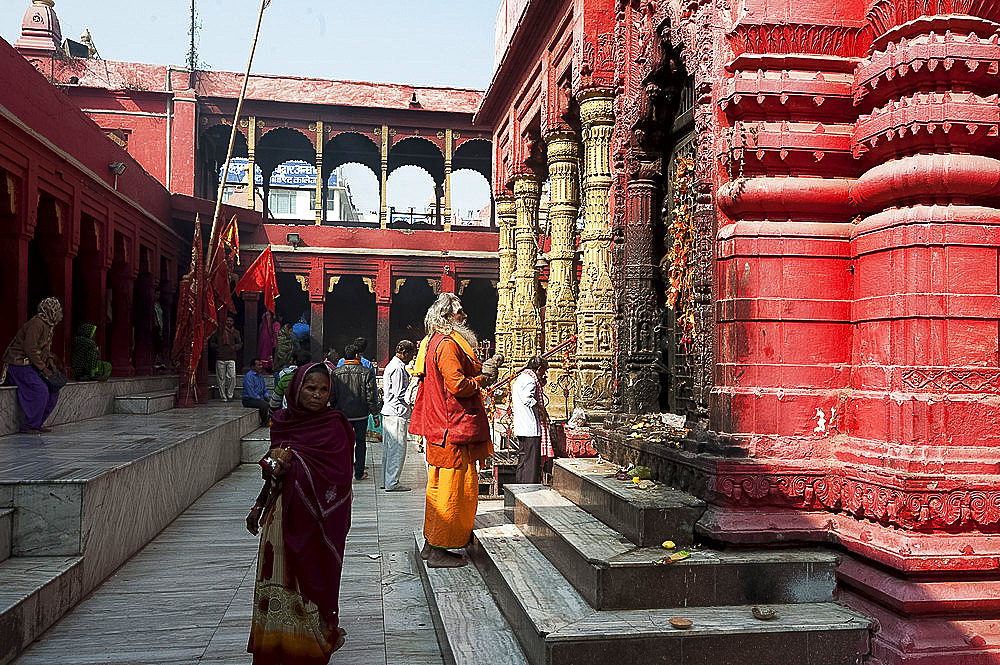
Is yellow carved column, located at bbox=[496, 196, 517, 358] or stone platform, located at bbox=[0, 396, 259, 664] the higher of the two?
yellow carved column, located at bbox=[496, 196, 517, 358]

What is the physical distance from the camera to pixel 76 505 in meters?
4.68

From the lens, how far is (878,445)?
3.56 metres

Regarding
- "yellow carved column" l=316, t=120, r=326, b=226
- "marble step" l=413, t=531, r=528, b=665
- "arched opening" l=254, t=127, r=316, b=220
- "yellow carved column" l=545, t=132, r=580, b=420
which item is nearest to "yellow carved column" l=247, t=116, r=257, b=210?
"arched opening" l=254, t=127, r=316, b=220

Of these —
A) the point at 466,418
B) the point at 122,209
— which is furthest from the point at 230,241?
the point at 466,418

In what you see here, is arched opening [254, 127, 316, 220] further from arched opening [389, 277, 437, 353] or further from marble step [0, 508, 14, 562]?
marble step [0, 508, 14, 562]

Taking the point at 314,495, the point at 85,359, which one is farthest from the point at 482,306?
the point at 314,495

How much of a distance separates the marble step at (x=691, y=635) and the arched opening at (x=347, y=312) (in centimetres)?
2230

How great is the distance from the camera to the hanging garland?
5104 millimetres

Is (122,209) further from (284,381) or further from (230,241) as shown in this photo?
(284,381)

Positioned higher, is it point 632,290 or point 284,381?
point 632,290

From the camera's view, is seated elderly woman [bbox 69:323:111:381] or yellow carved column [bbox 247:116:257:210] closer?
seated elderly woman [bbox 69:323:111:381]

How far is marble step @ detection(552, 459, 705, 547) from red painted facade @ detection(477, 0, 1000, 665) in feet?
0.53

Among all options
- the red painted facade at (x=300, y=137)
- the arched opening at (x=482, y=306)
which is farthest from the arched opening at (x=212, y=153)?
the arched opening at (x=482, y=306)

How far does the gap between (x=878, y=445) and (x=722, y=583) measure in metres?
0.97
